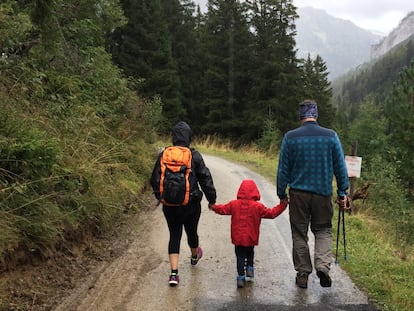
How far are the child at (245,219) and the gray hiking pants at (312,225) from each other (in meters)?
0.20

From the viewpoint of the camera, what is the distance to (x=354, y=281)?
523cm

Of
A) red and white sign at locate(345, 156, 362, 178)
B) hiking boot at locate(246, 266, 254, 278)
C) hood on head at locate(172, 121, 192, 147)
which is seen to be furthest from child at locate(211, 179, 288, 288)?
red and white sign at locate(345, 156, 362, 178)

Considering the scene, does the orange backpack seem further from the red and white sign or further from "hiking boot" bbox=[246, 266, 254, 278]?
the red and white sign

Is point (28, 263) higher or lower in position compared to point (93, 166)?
lower

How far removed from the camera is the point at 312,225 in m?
4.98

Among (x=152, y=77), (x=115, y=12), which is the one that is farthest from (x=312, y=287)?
(x=152, y=77)

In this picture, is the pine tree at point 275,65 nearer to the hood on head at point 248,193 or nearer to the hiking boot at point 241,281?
the hood on head at point 248,193

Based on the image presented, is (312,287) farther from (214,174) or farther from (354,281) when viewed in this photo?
(214,174)

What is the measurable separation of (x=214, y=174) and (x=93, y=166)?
6.87 m

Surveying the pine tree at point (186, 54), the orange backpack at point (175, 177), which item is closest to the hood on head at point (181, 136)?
the orange backpack at point (175, 177)

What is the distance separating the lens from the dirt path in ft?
14.8

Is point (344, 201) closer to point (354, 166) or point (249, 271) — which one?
point (249, 271)

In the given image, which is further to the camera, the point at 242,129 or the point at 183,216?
the point at 242,129

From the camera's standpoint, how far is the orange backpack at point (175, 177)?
15.9ft
